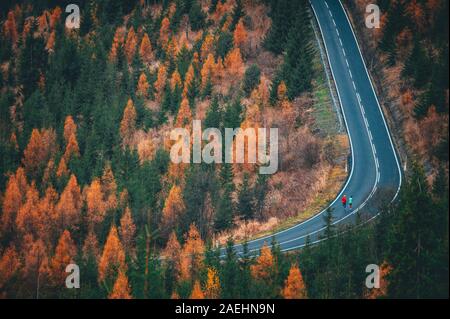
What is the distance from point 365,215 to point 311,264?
702 cm

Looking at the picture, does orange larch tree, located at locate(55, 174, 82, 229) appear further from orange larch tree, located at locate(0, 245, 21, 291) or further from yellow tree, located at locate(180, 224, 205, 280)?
yellow tree, located at locate(180, 224, 205, 280)

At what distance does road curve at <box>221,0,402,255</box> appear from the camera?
3876cm

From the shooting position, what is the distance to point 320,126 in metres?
48.7

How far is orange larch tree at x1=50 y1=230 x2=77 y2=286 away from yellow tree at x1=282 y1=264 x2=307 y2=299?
15994 millimetres

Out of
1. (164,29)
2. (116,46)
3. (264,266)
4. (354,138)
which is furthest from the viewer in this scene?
(116,46)

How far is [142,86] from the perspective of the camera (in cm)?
6206

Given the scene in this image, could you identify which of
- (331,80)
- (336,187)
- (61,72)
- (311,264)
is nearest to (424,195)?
(311,264)

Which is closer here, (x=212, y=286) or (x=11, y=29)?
(x=212, y=286)

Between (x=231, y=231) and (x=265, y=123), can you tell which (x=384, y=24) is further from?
(x=231, y=231)

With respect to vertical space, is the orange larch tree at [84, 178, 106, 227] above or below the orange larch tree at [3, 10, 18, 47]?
below

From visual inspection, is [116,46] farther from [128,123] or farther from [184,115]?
[184,115]

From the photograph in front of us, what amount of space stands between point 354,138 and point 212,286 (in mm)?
18694

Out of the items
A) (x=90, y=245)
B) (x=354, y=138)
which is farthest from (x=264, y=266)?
(x=354, y=138)

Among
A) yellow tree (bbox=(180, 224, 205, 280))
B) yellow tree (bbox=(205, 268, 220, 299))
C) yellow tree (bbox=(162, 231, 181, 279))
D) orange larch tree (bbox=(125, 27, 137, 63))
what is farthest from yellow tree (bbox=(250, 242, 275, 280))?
orange larch tree (bbox=(125, 27, 137, 63))
